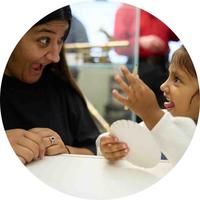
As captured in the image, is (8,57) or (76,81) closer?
(8,57)

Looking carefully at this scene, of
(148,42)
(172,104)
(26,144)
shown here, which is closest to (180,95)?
(172,104)

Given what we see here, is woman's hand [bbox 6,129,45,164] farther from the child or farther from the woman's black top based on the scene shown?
the child

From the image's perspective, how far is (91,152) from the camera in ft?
1.89

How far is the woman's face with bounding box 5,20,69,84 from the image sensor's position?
544 mm

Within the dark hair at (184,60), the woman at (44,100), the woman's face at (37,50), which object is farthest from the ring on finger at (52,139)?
the dark hair at (184,60)

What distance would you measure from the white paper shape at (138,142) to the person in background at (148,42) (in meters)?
0.02

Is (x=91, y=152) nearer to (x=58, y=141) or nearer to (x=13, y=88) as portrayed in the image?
(x=58, y=141)

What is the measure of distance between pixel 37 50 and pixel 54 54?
3 centimetres

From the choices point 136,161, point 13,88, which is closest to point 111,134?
point 136,161

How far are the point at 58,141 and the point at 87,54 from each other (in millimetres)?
148

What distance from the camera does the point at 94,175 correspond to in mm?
532

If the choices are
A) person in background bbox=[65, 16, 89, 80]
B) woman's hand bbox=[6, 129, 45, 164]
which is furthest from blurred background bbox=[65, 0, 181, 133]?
woman's hand bbox=[6, 129, 45, 164]

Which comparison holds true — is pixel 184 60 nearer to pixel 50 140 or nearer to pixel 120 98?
pixel 120 98

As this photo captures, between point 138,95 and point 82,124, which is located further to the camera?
point 82,124
